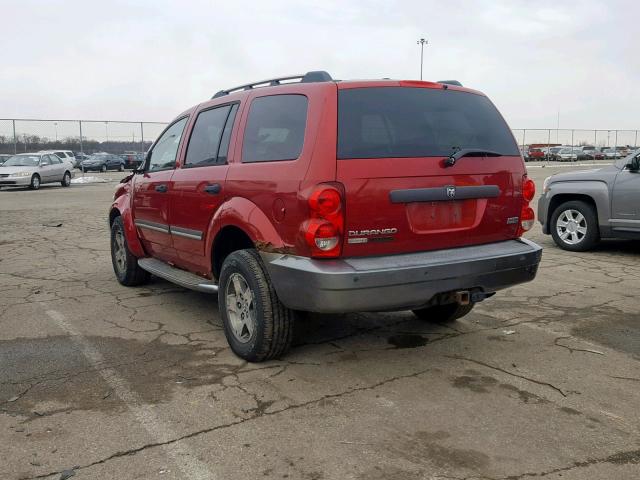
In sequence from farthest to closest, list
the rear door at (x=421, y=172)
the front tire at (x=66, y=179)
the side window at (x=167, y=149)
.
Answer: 1. the front tire at (x=66, y=179)
2. the side window at (x=167, y=149)
3. the rear door at (x=421, y=172)

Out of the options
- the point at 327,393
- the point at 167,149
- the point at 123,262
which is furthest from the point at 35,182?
the point at 327,393

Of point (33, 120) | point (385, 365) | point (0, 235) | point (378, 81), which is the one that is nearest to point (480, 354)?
point (385, 365)

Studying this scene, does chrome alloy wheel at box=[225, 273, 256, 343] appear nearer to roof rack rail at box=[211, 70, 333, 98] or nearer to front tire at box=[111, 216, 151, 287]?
roof rack rail at box=[211, 70, 333, 98]

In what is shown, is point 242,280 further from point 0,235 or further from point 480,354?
point 0,235

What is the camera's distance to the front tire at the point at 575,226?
8633 millimetres

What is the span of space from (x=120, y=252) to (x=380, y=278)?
4.26m

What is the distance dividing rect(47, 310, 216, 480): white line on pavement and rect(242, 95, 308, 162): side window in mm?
1759

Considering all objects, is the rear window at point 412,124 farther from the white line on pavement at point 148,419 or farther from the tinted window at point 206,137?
the white line on pavement at point 148,419

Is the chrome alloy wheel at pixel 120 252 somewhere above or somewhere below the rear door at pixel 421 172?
below

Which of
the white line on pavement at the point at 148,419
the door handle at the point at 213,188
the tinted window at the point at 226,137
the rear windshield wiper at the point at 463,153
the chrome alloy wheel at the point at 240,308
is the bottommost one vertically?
the white line on pavement at the point at 148,419

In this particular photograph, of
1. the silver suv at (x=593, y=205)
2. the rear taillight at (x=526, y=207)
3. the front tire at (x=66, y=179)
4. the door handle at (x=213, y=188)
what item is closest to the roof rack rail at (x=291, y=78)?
the door handle at (x=213, y=188)

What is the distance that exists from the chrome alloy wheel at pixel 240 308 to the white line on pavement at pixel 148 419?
2.83 feet

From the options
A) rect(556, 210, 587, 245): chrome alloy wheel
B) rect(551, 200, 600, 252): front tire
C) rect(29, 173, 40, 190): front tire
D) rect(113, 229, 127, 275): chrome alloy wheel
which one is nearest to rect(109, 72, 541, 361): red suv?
rect(113, 229, 127, 275): chrome alloy wheel

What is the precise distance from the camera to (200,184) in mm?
4738
